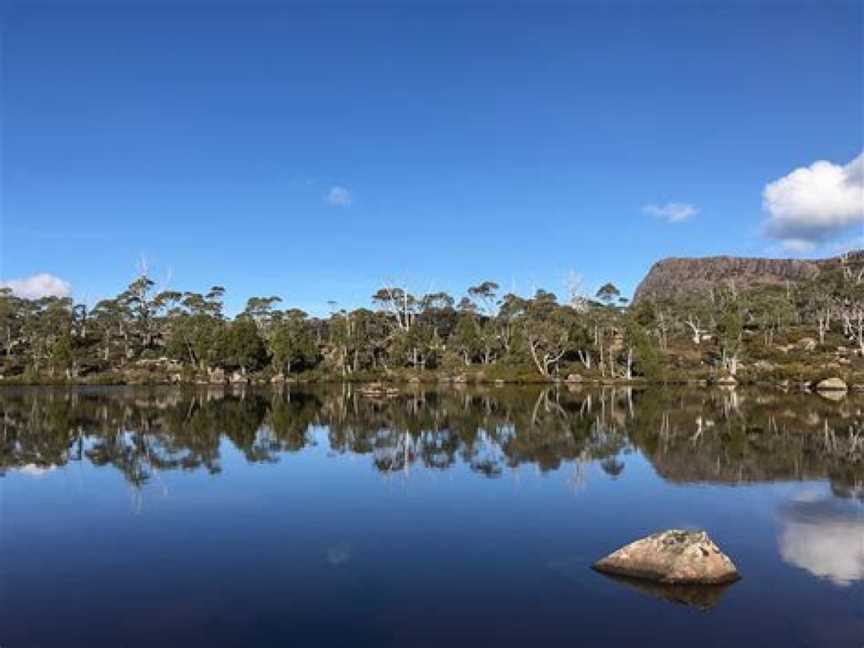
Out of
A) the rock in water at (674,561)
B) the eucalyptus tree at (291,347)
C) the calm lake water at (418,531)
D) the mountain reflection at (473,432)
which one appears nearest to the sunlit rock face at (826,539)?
the calm lake water at (418,531)

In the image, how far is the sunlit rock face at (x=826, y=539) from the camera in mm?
14953

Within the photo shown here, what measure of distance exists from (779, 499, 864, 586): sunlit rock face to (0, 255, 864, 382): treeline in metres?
65.1

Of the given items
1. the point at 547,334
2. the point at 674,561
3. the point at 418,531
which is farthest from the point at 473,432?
the point at 547,334

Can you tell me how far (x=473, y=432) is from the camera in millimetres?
38531

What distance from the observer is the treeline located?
89.5m

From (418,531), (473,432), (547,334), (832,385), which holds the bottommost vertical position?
(418,531)

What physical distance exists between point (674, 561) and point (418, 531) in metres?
6.70

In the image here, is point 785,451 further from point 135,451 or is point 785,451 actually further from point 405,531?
point 135,451

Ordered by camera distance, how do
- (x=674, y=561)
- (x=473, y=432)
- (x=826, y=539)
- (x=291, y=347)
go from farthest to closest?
(x=291, y=347)
(x=473, y=432)
(x=826, y=539)
(x=674, y=561)

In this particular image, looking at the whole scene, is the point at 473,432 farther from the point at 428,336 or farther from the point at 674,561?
the point at 428,336

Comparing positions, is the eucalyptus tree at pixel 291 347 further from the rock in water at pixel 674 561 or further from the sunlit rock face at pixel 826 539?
the rock in water at pixel 674 561

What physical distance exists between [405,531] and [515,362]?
75.0m

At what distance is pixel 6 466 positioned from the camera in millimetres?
28891

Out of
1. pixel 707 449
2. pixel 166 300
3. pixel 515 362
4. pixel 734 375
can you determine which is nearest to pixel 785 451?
pixel 707 449
